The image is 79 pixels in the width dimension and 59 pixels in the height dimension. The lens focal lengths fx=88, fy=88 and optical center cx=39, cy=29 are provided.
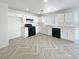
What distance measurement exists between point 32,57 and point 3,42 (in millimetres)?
2343

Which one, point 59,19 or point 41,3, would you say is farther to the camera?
point 59,19

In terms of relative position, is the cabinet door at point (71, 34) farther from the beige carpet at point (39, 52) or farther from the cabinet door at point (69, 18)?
the beige carpet at point (39, 52)

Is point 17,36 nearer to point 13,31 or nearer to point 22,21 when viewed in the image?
point 13,31

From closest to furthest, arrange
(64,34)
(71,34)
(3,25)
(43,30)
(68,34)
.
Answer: (3,25)
(71,34)
(68,34)
(64,34)
(43,30)

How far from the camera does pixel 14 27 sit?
785 cm

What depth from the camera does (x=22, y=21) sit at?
Answer: 8.76 m

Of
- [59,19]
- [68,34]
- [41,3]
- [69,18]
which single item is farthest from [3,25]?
[59,19]

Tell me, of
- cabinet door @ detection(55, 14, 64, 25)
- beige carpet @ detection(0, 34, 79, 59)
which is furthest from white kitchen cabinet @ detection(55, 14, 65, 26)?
beige carpet @ detection(0, 34, 79, 59)

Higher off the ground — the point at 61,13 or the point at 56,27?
the point at 61,13

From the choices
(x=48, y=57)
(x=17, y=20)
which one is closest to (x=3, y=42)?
(x=48, y=57)

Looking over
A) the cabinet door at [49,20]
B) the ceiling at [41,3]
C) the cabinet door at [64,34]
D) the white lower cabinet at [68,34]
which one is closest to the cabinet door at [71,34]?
the white lower cabinet at [68,34]

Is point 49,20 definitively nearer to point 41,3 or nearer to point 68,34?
point 68,34

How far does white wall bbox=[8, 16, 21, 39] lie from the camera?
7.26m

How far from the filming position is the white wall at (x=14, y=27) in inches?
286
